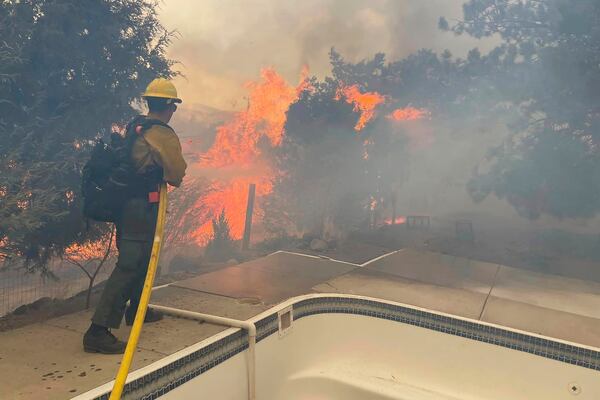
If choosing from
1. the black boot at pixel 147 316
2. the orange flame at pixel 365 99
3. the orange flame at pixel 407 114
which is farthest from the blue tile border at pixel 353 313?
the orange flame at pixel 407 114

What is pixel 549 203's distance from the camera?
1062 cm

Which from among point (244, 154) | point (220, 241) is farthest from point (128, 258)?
point (244, 154)

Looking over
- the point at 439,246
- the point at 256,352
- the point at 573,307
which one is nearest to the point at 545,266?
the point at 439,246

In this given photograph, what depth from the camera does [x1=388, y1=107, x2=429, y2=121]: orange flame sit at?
1680cm

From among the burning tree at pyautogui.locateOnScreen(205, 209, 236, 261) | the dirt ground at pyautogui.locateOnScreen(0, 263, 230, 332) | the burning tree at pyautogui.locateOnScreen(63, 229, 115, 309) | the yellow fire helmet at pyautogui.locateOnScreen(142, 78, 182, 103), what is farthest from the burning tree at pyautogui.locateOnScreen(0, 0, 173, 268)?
the burning tree at pyautogui.locateOnScreen(205, 209, 236, 261)

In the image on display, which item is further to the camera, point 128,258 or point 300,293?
point 300,293

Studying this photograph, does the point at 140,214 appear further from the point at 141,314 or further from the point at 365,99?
the point at 365,99

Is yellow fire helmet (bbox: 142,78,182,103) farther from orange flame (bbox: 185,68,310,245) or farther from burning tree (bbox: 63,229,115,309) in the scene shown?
orange flame (bbox: 185,68,310,245)

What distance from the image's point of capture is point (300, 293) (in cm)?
514

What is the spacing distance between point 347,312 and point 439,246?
7.23 meters

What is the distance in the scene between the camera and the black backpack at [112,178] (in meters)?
3.10

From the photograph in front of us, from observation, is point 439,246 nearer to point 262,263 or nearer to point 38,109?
point 262,263


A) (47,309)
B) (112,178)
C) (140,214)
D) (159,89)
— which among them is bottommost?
(47,309)

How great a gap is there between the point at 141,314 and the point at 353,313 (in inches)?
114
